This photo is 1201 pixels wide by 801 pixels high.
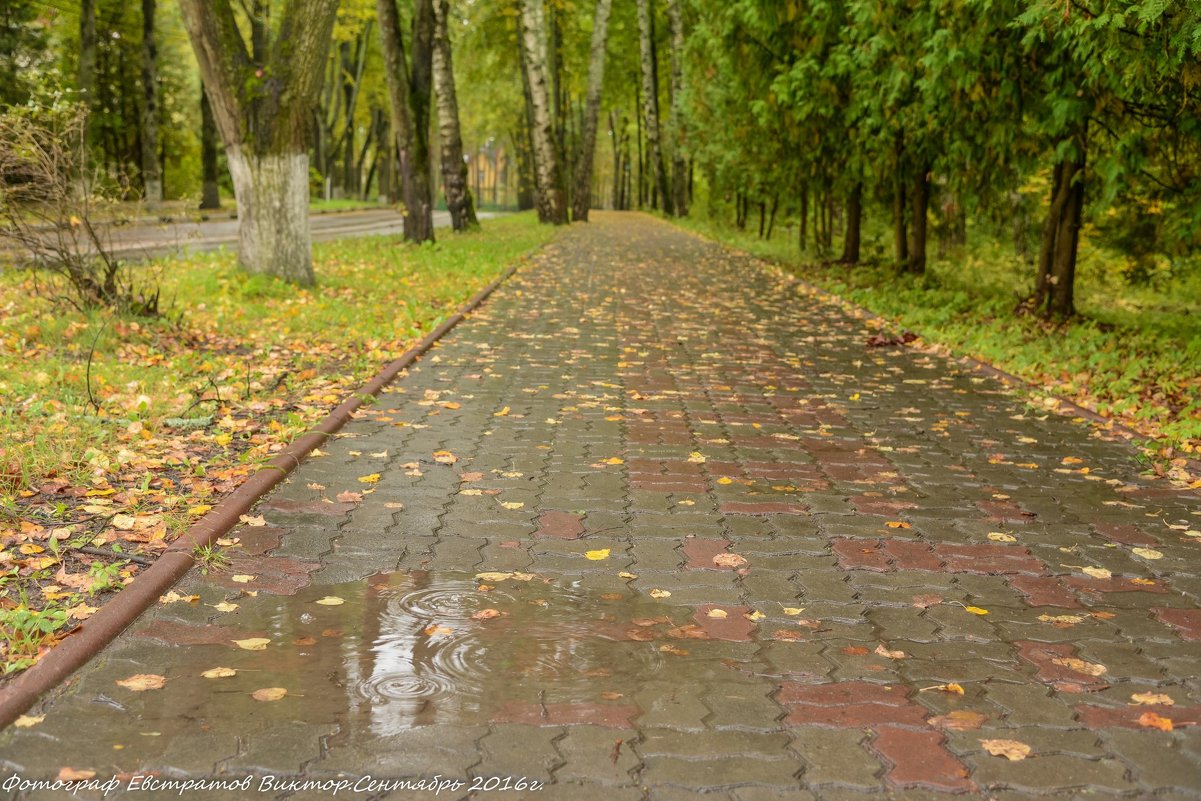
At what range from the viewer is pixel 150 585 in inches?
172

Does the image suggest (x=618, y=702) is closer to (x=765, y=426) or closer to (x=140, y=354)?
(x=765, y=426)

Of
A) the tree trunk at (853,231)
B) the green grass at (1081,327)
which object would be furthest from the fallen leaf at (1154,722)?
the tree trunk at (853,231)

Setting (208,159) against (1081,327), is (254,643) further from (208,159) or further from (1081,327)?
(208,159)

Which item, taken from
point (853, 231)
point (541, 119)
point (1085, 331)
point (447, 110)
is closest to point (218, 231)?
point (447, 110)

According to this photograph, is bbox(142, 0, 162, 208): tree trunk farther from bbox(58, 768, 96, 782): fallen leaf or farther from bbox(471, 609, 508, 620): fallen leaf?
bbox(58, 768, 96, 782): fallen leaf

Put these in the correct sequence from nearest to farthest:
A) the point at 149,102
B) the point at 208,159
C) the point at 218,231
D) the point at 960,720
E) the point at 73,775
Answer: the point at 73,775, the point at 960,720, the point at 218,231, the point at 149,102, the point at 208,159

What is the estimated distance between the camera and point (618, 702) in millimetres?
3562

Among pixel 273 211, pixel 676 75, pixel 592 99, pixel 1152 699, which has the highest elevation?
pixel 676 75

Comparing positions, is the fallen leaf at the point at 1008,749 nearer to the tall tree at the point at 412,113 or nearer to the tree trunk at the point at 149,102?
the tall tree at the point at 412,113

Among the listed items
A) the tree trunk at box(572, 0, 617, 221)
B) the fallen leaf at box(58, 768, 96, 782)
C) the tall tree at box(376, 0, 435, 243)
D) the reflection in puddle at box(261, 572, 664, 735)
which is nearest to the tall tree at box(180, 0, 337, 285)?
the tall tree at box(376, 0, 435, 243)

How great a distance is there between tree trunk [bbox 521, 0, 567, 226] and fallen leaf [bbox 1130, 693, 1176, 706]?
88.4ft

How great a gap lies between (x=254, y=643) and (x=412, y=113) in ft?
60.7

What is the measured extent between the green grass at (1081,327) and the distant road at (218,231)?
857cm

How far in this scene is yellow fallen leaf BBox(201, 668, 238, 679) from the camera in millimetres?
3682
